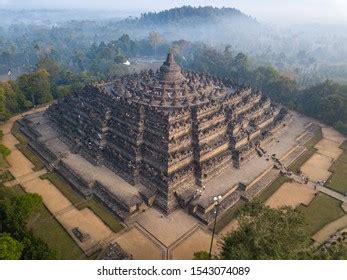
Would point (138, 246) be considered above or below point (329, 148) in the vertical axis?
above

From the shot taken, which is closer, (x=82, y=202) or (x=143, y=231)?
(x=143, y=231)

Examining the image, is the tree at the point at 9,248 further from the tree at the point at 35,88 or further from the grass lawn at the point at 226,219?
the tree at the point at 35,88

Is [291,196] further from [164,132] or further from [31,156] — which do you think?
[31,156]

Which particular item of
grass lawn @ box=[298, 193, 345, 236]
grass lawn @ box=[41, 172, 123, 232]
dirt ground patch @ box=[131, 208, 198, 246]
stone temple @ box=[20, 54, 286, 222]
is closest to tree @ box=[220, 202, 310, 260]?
dirt ground patch @ box=[131, 208, 198, 246]

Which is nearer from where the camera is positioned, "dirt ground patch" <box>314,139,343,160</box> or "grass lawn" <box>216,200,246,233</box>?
"grass lawn" <box>216,200,246,233</box>

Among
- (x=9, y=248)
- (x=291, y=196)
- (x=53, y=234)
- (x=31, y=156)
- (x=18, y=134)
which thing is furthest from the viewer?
(x=18, y=134)

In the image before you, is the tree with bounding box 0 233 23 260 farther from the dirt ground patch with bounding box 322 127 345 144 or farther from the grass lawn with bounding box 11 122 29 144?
the dirt ground patch with bounding box 322 127 345 144

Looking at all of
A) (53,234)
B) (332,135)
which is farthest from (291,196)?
(53,234)
